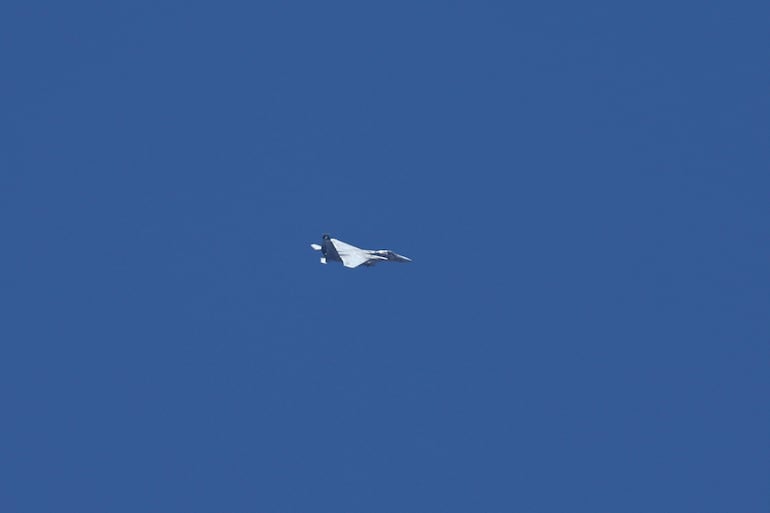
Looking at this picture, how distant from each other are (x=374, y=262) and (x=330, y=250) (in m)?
3.45

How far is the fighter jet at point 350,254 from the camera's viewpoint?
83.9m

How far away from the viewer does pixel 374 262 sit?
3364 inches

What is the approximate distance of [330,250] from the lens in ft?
276

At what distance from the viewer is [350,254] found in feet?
278

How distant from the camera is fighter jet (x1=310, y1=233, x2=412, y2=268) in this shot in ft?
275
